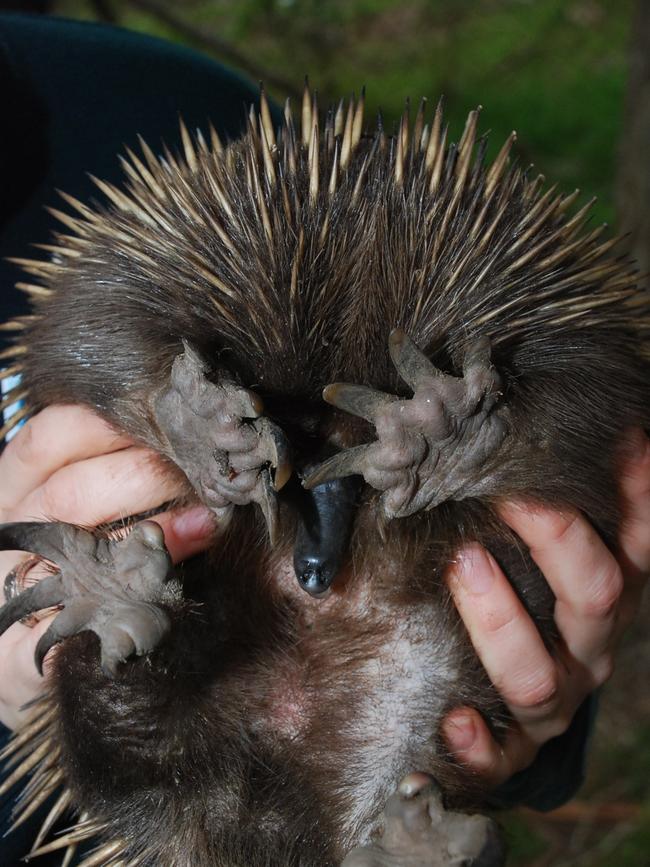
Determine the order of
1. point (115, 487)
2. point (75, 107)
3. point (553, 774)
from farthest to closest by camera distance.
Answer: point (75, 107), point (553, 774), point (115, 487)

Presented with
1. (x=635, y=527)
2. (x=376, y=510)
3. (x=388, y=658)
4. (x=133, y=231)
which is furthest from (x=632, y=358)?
(x=133, y=231)

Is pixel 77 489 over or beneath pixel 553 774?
over

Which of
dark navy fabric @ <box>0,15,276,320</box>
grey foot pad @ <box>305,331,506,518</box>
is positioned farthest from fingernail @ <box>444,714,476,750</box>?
dark navy fabric @ <box>0,15,276,320</box>

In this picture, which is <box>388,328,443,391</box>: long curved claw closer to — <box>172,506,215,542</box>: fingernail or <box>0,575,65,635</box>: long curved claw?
<box>172,506,215,542</box>: fingernail

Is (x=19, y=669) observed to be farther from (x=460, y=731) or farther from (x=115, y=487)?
(x=460, y=731)

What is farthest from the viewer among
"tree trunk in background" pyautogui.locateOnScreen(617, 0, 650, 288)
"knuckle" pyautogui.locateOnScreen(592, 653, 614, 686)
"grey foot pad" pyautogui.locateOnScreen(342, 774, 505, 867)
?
"tree trunk in background" pyautogui.locateOnScreen(617, 0, 650, 288)

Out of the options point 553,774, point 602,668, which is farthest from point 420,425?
point 553,774

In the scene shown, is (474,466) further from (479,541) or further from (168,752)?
(168,752)
